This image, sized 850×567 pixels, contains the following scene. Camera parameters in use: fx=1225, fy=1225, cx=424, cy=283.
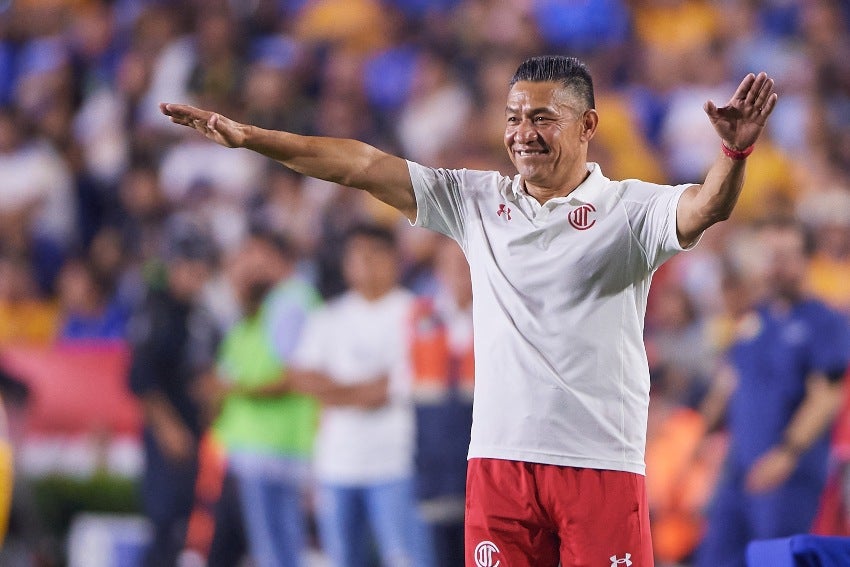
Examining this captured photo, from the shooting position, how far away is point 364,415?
6629 millimetres

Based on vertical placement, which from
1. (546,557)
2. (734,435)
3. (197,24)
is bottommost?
(546,557)

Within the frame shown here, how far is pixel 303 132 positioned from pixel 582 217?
615 cm

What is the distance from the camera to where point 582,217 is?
311cm

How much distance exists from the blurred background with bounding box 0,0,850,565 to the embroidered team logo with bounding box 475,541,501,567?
3.81 m

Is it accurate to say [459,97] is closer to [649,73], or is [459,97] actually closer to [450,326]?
[649,73]

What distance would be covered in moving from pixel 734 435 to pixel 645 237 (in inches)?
138

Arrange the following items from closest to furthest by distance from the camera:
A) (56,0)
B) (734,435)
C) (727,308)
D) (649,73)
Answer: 1. (734,435)
2. (727,308)
3. (649,73)
4. (56,0)

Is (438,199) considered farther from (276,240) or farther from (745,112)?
(276,240)

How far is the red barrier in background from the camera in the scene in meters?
7.73

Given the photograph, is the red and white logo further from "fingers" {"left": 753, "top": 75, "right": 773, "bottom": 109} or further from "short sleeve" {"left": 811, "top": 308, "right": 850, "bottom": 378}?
"short sleeve" {"left": 811, "top": 308, "right": 850, "bottom": 378}

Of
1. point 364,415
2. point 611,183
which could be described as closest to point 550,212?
point 611,183

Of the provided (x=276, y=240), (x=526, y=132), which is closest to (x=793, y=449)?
(x=276, y=240)

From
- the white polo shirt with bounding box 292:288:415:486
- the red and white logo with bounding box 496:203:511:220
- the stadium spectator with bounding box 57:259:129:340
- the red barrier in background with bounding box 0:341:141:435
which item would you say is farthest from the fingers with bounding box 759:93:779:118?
the stadium spectator with bounding box 57:259:129:340

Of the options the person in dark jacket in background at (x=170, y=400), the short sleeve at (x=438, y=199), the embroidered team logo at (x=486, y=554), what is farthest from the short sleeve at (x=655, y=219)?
the person in dark jacket in background at (x=170, y=400)
